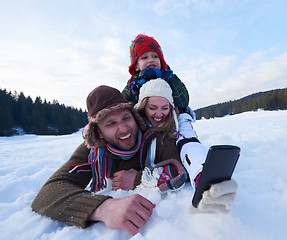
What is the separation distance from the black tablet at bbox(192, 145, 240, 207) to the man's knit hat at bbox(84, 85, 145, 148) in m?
1.31

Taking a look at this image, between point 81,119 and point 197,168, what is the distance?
51.5 meters

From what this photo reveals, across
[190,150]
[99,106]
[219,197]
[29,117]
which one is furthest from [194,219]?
[29,117]

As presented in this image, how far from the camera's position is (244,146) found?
2811 mm

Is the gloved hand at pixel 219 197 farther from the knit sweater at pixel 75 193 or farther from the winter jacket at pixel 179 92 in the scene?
the winter jacket at pixel 179 92

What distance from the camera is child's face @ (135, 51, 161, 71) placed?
2.95 m

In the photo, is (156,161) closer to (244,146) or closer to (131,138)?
(131,138)

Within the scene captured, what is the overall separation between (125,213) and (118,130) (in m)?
1.00

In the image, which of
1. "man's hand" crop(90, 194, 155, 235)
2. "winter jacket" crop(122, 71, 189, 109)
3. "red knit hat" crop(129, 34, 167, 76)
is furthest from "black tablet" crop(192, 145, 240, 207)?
"red knit hat" crop(129, 34, 167, 76)

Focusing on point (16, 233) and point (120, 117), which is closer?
point (16, 233)

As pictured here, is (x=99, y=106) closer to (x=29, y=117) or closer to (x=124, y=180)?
(x=124, y=180)

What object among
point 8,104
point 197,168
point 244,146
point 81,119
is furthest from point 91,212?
point 81,119

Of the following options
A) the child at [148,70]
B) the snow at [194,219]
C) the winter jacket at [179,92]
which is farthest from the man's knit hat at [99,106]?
the winter jacket at [179,92]

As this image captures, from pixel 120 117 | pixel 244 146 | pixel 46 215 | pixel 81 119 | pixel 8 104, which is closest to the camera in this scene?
pixel 46 215

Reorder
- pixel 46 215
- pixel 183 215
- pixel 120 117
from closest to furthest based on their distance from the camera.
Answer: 1. pixel 183 215
2. pixel 46 215
3. pixel 120 117
